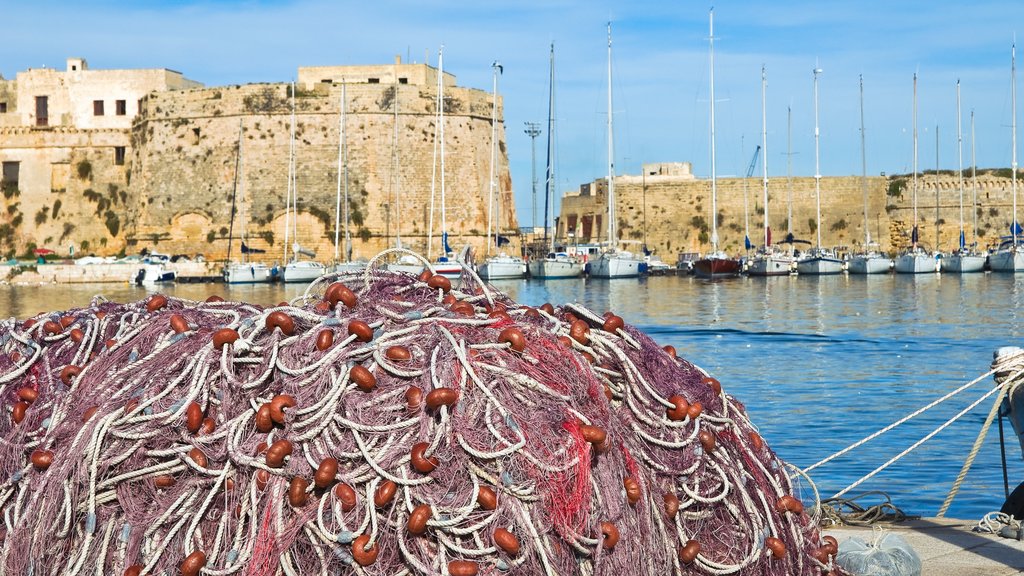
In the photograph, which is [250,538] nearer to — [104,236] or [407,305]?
[407,305]

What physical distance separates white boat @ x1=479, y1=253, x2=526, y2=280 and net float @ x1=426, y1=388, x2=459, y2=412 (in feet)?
131

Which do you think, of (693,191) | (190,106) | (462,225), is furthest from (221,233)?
(693,191)

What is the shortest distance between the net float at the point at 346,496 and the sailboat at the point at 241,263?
41.7 metres

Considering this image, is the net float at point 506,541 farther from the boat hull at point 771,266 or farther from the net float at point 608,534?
the boat hull at point 771,266

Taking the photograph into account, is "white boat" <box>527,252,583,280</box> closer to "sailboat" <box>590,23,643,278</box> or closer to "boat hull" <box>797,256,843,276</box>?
"sailboat" <box>590,23,643,278</box>

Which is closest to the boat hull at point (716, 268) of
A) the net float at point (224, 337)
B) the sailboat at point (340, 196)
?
the sailboat at point (340, 196)

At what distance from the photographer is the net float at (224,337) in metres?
3.93

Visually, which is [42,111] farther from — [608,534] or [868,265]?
[608,534]

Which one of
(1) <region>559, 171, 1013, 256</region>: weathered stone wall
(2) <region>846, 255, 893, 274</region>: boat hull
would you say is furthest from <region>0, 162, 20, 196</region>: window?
(2) <region>846, 255, 893, 274</region>: boat hull

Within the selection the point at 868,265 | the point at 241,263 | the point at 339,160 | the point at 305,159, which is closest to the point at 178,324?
the point at 339,160

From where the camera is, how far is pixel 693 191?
194 feet

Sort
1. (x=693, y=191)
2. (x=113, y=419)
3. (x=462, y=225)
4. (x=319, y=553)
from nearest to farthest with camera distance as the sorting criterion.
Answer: (x=319, y=553) → (x=113, y=419) → (x=462, y=225) → (x=693, y=191)

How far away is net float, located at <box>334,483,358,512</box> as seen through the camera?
11.6ft

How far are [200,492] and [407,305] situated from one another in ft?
3.10
